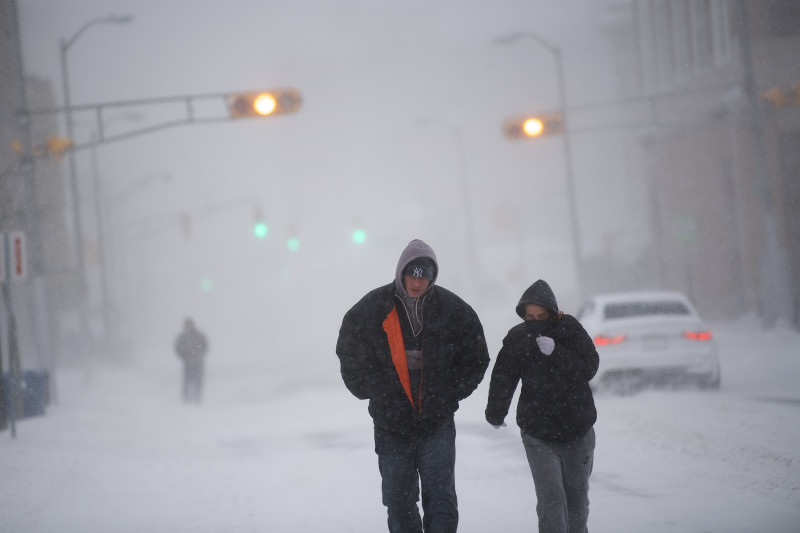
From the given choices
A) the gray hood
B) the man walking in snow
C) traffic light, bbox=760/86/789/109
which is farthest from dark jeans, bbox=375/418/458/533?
traffic light, bbox=760/86/789/109

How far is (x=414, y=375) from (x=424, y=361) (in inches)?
4.3

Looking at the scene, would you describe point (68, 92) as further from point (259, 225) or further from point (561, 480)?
point (561, 480)

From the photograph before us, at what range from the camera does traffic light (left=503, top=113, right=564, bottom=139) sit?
2323cm

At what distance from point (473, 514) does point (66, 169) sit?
240 ft

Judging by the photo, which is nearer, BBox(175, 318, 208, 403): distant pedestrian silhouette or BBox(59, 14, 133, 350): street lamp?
BBox(175, 318, 208, 403): distant pedestrian silhouette

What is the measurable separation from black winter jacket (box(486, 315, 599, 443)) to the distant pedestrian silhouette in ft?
57.5

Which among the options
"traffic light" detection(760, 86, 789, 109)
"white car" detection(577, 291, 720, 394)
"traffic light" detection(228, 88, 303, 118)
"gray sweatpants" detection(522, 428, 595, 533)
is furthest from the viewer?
"traffic light" detection(760, 86, 789, 109)

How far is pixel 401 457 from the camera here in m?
5.79

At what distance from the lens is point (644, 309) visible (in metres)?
16.7

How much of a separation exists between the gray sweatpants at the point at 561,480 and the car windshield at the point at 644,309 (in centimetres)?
1089

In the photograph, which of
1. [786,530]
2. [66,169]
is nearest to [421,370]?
[786,530]

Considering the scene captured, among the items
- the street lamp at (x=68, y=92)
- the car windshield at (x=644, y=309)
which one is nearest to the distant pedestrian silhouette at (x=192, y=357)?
the street lamp at (x=68, y=92)

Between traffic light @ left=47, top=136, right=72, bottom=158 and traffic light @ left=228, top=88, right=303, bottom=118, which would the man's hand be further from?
traffic light @ left=47, top=136, right=72, bottom=158

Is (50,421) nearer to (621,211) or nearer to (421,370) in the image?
(421,370)
